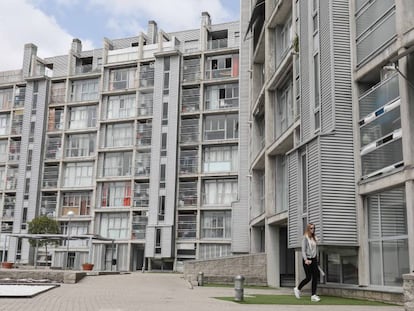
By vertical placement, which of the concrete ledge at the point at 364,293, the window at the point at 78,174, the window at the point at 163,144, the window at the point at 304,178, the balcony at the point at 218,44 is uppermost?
the balcony at the point at 218,44

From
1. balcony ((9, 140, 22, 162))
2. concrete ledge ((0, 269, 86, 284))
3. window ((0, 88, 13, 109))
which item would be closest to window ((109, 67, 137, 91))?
balcony ((9, 140, 22, 162))

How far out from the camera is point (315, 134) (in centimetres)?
1645

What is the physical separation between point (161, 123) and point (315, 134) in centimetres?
3483

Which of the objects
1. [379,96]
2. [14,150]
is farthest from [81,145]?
[379,96]

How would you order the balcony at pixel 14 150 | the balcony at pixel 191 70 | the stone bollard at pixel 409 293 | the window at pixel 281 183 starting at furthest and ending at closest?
the balcony at pixel 14 150, the balcony at pixel 191 70, the window at pixel 281 183, the stone bollard at pixel 409 293

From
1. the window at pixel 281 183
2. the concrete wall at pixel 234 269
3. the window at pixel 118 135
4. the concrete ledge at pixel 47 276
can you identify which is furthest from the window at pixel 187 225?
the concrete ledge at pixel 47 276

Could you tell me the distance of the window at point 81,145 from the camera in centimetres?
5419

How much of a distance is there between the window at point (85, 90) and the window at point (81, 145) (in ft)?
12.5

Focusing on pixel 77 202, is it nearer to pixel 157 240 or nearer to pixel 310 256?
pixel 157 240

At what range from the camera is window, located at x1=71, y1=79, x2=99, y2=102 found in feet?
182

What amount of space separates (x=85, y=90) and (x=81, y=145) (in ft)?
18.7

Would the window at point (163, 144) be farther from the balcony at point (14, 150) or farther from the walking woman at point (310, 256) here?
the walking woman at point (310, 256)

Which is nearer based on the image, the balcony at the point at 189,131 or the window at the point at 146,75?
the balcony at the point at 189,131

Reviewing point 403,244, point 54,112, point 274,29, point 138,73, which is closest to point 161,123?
point 138,73
